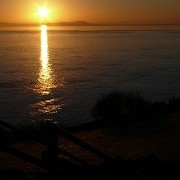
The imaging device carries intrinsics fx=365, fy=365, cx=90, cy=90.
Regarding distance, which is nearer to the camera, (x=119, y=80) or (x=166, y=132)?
(x=166, y=132)

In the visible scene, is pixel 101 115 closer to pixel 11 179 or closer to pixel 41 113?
pixel 41 113

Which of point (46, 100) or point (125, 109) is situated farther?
point (46, 100)

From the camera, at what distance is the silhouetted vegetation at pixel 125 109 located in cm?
2086

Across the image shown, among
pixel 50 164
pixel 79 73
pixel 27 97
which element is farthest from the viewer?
pixel 79 73

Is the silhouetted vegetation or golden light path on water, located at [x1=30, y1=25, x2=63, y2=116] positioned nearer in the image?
the silhouetted vegetation

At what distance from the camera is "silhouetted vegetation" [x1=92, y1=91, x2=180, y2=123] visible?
2086 centimetres

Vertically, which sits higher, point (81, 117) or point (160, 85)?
point (160, 85)

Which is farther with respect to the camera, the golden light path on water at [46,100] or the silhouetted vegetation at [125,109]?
the golden light path on water at [46,100]

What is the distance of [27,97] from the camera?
102ft

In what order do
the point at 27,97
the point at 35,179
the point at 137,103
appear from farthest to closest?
1. the point at 27,97
2. the point at 137,103
3. the point at 35,179

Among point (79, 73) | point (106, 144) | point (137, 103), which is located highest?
point (79, 73)

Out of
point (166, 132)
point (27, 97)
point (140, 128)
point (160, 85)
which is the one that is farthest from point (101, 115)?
point (160, 85)

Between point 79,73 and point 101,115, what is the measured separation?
2664 centimetres

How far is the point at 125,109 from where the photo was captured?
2286 centimetres
